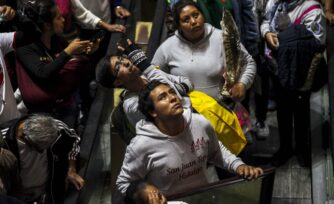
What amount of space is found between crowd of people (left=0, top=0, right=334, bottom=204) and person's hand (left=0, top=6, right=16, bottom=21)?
11 mm

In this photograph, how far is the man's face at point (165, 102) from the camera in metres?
5.33

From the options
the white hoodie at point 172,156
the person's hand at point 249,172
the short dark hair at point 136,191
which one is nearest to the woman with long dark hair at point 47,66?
the white hoodie at point 172,156

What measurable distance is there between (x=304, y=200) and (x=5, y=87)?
2431 millimetres

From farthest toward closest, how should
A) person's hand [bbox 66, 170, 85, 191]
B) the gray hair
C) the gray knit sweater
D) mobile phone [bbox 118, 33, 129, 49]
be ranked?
mobile phone [bbox 118, 33, 129, 49] < the gray knit sweater < person's hand [bbox 66, 170, 85, 191] < the gray hair

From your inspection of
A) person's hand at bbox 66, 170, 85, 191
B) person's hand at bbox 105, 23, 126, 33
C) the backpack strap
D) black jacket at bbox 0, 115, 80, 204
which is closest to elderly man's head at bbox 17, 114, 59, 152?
black jacket at bbox 0, 115, 80, 204

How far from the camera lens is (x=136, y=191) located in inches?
204

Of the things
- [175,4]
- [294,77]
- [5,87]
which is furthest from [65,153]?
[294,77]

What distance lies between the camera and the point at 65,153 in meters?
5.82

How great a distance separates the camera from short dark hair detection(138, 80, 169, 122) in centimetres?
542

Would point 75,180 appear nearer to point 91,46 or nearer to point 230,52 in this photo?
point 91,46

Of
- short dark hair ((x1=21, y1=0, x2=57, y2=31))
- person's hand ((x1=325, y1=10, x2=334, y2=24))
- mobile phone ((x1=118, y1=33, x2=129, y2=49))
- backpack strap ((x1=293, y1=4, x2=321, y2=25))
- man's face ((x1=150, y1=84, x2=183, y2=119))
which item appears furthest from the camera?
mobile phone ((x1=118, y1=33, x2=129, y2=49))

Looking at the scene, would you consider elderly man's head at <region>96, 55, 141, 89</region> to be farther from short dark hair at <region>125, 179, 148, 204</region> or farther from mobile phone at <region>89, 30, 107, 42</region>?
short dark hair at <region>125, 179, 148, 204</region>

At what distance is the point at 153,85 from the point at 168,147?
0.41 m

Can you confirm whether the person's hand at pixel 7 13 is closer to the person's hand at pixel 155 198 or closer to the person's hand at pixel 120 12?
the person's hand at pixel 120 12
